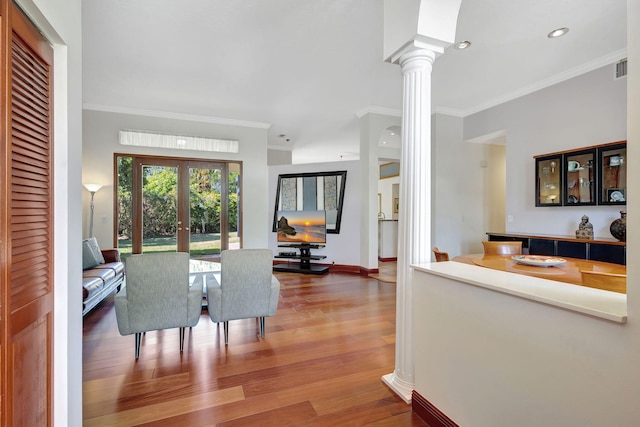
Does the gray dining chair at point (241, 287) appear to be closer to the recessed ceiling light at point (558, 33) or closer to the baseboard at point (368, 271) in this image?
the baseboard at point (368, 271)

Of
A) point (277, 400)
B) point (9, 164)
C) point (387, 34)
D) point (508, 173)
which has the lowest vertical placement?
point (277, 400)

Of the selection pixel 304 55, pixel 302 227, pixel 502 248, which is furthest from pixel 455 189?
pixel 304 55

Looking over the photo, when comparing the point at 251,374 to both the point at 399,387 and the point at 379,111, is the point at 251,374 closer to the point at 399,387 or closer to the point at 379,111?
the point at 399,387

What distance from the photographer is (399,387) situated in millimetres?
1985

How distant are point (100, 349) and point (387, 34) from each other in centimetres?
360

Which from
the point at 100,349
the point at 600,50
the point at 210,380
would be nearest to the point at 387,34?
the point at 210,380

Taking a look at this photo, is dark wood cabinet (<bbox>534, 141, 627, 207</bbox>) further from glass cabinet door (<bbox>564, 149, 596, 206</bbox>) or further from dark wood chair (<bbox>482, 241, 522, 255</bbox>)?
dark wood chair (<bbox>482, 241, 522, 255</bbox>)

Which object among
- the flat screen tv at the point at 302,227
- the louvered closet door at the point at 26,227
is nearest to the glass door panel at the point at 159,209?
the flat screen tv at the point at 302,227

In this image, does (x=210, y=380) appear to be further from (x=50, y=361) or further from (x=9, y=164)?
(x=9, y=164)

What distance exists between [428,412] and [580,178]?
3950 millimetres

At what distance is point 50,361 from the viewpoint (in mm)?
1298

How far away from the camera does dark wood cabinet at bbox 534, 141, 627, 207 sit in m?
3.50

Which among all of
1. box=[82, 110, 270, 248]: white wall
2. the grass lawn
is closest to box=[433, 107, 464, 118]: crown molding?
box=[82, 110, 270, 248]: white wall

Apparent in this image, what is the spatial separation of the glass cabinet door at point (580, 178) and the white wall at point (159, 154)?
5.16 m
